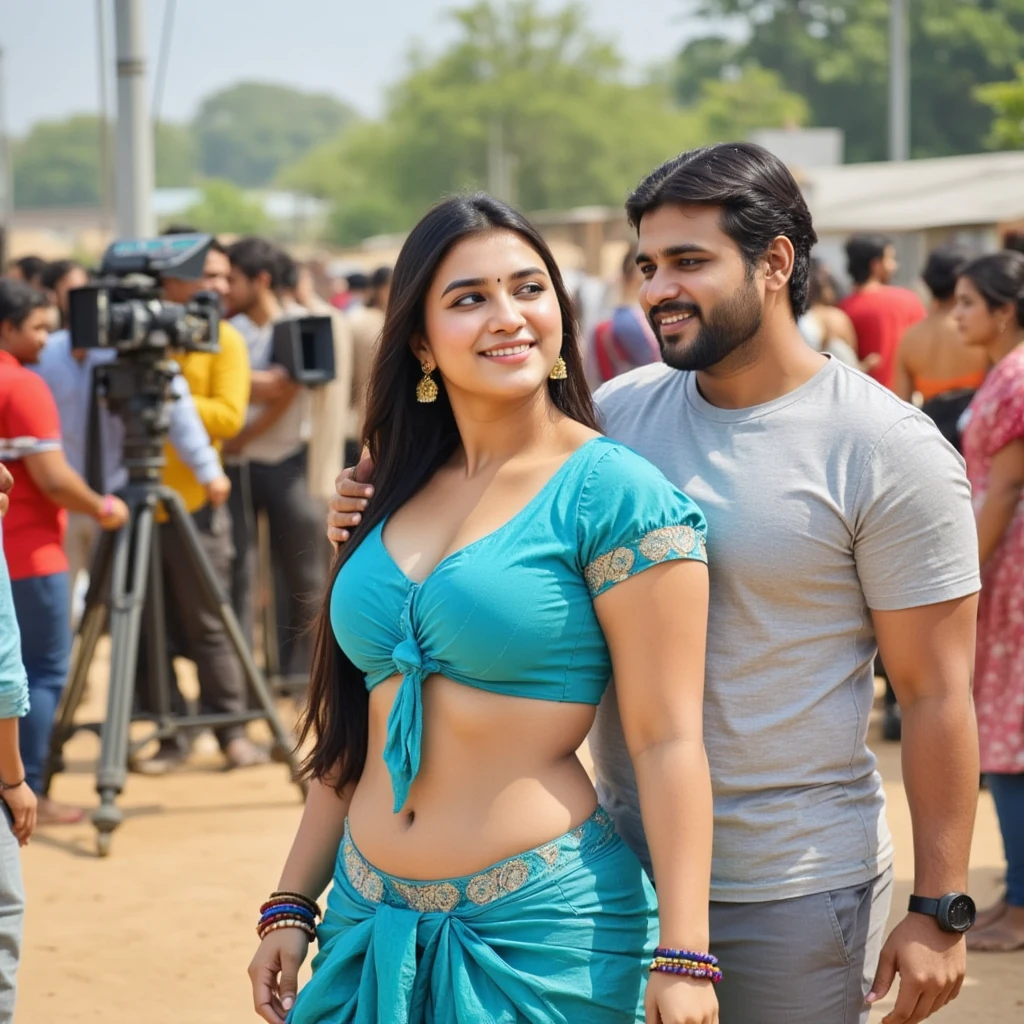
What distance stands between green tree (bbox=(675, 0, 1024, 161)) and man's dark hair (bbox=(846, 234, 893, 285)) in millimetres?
44915

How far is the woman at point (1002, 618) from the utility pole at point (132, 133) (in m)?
4.45

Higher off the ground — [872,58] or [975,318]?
[872,58]

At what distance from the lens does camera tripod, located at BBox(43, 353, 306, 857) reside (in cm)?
575

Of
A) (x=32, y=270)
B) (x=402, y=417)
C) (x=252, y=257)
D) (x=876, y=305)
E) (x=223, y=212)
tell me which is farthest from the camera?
(x=223, y=212)

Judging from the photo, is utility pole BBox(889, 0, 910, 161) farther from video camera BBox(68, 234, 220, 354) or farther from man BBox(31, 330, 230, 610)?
video camera BBox(68, 234, 220, 354)

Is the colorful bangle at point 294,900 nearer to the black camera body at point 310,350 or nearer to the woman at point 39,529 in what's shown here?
the woman at point 39,529

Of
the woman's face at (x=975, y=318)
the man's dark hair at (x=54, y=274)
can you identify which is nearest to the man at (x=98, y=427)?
the man's dark hair at (x=54, y=274)

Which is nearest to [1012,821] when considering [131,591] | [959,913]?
[959,913]

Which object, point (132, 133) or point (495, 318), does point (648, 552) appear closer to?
point (495, 318)

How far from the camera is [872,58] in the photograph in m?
63.0

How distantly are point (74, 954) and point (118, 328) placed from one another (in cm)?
211

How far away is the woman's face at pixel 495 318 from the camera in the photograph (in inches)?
93.8

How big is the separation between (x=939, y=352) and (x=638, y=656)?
5.00 meters

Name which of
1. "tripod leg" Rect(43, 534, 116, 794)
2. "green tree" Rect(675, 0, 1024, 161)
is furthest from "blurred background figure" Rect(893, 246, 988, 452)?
"green tree" Rect(675, 0, 1024, 161)
